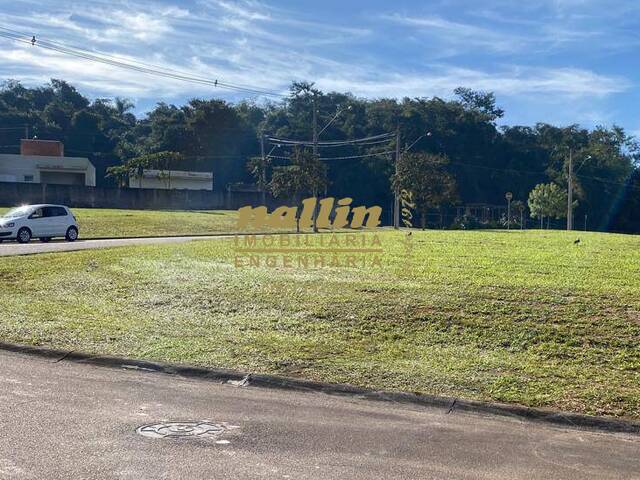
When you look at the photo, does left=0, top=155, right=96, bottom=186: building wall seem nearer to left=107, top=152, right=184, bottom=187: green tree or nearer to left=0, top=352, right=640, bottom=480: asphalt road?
left=107, top=152, right=184, bottom=187: green tree

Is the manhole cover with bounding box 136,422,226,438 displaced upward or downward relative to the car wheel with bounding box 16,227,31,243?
downward

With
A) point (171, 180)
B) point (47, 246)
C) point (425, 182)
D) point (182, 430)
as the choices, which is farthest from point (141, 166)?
point (182, 430)

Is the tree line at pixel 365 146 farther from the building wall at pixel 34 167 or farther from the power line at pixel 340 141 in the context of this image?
the building wall at pixel 34 167

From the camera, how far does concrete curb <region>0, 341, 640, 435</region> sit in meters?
6.18

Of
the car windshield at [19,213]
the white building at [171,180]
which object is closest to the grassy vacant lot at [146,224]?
the car windshield at [19,213]

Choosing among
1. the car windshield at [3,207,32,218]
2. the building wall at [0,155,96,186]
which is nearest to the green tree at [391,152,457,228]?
the car windshield at [3,207,32,218]

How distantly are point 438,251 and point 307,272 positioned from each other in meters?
4.35

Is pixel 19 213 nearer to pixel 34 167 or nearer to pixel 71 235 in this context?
pixel 71 235

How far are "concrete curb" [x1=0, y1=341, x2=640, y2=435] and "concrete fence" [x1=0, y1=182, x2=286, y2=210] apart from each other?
37317 millimetres

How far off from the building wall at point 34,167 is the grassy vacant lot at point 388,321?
1772 inches

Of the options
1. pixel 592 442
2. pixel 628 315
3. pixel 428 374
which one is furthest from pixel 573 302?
pixel 592 442

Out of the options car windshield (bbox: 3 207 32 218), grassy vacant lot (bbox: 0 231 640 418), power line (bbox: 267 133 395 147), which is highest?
power line (bbox: 267 133 395 147)

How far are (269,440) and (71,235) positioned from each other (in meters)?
23.6

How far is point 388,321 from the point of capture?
31.0ft
